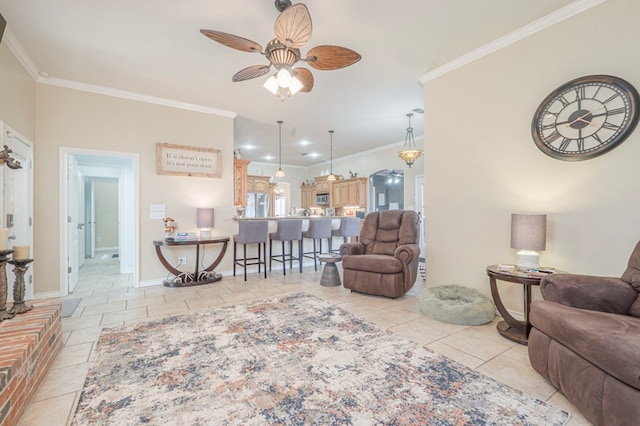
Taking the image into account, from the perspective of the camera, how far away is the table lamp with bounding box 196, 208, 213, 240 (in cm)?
452

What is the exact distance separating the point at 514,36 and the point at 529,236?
201cm

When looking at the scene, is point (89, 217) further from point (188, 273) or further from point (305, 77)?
point (305, 77)

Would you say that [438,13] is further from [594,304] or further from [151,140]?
[151,140]

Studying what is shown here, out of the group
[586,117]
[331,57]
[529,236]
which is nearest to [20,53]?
[331,57]

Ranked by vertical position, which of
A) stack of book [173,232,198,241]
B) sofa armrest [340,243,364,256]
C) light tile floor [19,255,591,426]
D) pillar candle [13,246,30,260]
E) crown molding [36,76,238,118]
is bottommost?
light tile floor [19,255,591,426]

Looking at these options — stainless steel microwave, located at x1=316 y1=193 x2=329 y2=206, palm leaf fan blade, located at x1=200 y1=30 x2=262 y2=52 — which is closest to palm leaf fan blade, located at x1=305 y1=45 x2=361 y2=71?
palm leaf fan blade, located at x1=200 y1=30 x2=262 y2=52

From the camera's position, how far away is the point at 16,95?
10.1 feet

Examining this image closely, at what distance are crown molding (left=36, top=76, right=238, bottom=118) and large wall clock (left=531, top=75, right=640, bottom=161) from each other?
4.42 meters

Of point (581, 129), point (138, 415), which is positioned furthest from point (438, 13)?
point (138, 415)

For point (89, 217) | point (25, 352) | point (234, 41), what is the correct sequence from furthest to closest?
point (89, 217)
point (234, 41)
point (25, 352)

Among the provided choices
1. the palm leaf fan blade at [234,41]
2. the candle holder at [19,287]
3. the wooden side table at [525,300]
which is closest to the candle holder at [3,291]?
the candle holder at [19,287]

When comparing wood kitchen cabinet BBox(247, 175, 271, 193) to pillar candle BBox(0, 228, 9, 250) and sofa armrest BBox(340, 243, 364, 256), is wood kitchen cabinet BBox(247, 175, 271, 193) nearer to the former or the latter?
sofa armrest BBox(340, 243, 364, 256)

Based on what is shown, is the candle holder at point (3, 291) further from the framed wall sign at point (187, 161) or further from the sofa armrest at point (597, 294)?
the sofa armrest at point (597, 294)

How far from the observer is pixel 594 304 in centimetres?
186
